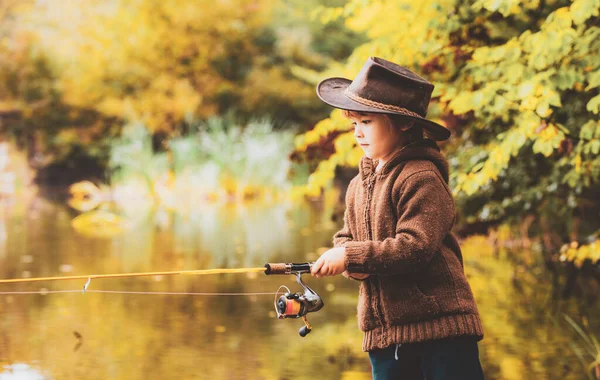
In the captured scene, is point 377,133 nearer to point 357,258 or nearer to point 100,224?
point 357,258

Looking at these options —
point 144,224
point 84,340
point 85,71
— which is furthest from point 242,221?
point 85,71

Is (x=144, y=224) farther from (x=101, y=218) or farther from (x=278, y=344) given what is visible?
(x=278, y=344)

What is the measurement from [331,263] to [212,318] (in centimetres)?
417

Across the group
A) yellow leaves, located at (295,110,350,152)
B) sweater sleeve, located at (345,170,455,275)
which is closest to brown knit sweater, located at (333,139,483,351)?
sweater sleeve, located at (345,170,455,275)

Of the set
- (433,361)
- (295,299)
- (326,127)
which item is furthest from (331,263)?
(326,127)

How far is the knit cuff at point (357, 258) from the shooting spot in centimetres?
290

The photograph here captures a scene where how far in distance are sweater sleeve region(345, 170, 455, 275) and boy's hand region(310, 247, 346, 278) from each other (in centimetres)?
2

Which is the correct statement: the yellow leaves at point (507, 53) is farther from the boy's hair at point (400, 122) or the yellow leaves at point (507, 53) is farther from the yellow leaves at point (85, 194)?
the yellow leaves at point (85, 194)

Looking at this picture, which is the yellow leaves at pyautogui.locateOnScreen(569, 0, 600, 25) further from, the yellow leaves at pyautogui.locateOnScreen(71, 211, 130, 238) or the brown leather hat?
the yellow leaves at pyautogui.locateOnScreen(71, 211, 130, 238)

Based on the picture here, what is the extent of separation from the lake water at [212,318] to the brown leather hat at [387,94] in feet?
4.94

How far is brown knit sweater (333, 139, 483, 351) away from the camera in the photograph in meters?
2.89

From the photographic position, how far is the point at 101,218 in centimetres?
1359

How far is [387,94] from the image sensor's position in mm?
3031

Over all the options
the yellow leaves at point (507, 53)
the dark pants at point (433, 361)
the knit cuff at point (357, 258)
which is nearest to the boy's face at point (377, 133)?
the knit cuff at point (357, 258)
